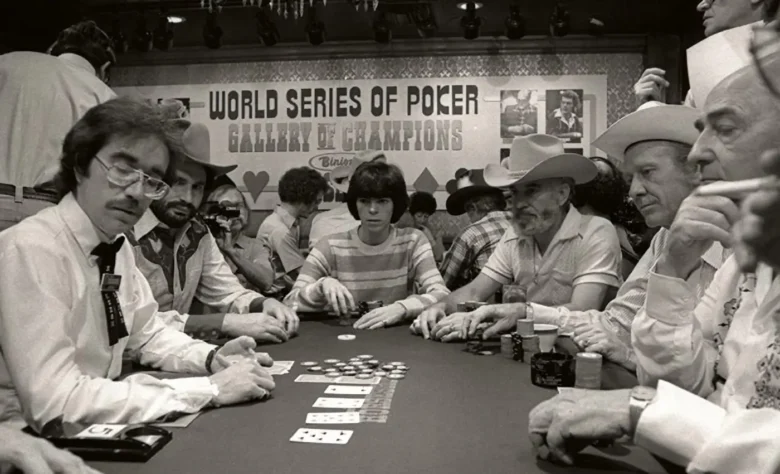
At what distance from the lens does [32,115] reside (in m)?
3.13

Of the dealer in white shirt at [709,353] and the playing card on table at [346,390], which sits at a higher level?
the dealer in white shirt at [709,353]

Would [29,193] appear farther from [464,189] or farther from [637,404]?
[464,189]

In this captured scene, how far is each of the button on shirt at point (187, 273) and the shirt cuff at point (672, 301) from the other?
6.03ft

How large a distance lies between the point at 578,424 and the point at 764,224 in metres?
0.91

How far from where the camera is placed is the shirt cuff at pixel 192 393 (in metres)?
1.75

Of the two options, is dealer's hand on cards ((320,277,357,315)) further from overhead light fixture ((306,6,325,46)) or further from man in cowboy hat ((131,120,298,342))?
overhead light fixture ((306,6,325,46))

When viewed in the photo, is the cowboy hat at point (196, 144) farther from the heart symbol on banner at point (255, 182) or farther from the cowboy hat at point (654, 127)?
the heart symbol on banner at point (255, 182)

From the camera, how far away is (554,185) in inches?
140

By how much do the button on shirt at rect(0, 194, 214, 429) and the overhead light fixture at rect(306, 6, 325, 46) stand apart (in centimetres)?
488

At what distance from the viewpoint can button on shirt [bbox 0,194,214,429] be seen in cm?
167

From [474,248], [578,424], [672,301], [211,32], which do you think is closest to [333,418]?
[578,424]

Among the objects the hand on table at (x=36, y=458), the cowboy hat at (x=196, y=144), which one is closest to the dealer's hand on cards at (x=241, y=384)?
the hand on table at (x=36, y=458)

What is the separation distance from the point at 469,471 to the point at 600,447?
341mm

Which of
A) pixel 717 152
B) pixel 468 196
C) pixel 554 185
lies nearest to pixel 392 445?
pixel 717 152
